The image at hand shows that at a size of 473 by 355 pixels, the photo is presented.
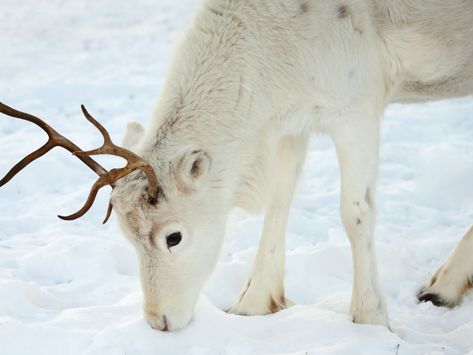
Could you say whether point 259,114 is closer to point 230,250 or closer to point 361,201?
point 361,201

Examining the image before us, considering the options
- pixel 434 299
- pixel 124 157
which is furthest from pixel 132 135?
pixel 434 299

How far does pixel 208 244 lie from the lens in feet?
15.2

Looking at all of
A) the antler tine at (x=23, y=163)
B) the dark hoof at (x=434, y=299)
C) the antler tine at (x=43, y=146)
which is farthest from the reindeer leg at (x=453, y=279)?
the antler tine at (x=23, y=163)

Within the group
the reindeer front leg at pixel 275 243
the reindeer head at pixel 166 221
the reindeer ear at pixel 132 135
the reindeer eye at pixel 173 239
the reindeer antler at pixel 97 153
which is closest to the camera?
the reindeer antler at pixel 97 153

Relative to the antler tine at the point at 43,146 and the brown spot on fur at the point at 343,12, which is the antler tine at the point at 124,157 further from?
the brown spot on fur at the point at 343,12

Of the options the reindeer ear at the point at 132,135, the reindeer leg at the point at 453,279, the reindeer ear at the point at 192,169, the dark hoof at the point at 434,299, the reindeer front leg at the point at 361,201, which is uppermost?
the reindeer ear at the point at 132,135

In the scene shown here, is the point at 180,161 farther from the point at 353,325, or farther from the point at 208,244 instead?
the point at 353,325

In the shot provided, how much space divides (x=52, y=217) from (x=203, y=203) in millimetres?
2715

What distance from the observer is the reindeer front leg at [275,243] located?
5.28 metres

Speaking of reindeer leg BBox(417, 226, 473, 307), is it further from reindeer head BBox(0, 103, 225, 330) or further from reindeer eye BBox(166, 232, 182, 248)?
reindeer eye BBox(166, 232, 182, 248)

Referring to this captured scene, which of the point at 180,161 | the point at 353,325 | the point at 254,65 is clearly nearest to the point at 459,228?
the point at 353,325

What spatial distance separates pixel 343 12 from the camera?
15.9 ft

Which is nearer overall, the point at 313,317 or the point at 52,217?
the point at 313,317

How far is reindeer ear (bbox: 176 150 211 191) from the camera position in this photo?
4.32 meters
